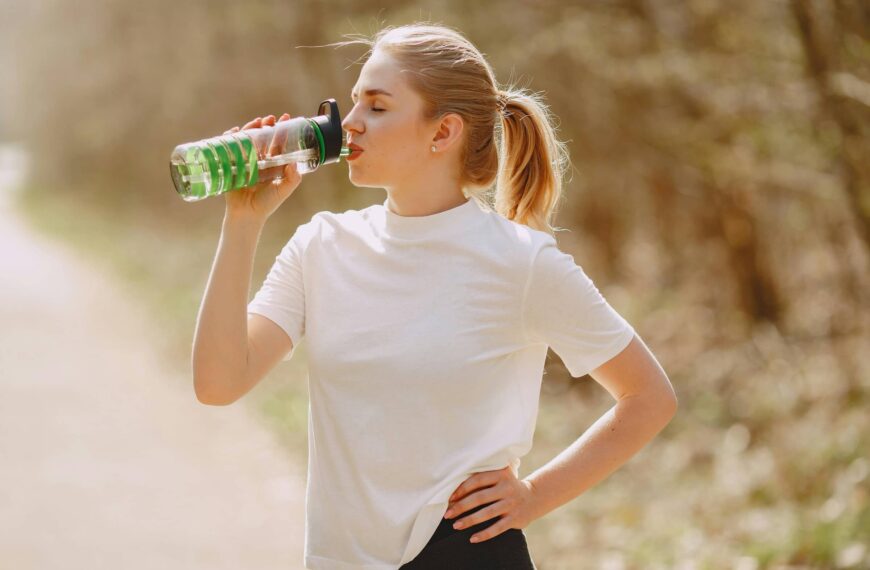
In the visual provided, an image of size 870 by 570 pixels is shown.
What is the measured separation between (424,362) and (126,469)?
4.86m

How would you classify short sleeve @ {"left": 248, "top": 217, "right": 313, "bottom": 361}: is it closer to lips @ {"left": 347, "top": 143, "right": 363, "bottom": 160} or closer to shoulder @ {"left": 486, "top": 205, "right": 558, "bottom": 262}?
lips @ {"left": 347, "top": 143, "right": 363, "bottom": 160}

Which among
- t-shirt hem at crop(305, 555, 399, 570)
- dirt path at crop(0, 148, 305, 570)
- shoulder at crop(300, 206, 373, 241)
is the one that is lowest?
dirt path at crop(0, 148, 305, 570)

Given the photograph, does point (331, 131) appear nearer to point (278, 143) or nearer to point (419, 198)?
point (278, 143)

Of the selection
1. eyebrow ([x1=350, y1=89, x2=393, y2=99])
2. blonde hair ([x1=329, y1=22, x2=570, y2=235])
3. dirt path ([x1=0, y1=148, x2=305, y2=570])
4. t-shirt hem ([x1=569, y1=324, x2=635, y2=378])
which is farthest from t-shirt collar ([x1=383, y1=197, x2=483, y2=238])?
dirt path ([x1=0, y1=148, x2=305, y2=570])

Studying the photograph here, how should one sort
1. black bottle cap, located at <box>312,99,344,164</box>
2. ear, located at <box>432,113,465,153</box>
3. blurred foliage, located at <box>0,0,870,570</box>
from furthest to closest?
blurred foliage, located at <box>0,0,870,570</box> → ear, located at <box>432,113,465,153</box> → black bottle cap, located at <box>312,99,344,164</box>

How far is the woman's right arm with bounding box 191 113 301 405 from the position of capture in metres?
2.08

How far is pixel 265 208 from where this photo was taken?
2.14 m

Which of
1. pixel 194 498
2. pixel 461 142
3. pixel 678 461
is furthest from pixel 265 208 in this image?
pixel 678 461

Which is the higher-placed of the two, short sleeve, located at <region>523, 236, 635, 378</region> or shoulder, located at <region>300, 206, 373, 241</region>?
shoulder, located at <region>300, 206, 373, 241</region>

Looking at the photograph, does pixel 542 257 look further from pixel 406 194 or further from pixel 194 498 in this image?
pixel 194 498

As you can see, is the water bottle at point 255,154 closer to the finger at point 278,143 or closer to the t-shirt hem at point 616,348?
the finger at point 278,143

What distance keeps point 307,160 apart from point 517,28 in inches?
240

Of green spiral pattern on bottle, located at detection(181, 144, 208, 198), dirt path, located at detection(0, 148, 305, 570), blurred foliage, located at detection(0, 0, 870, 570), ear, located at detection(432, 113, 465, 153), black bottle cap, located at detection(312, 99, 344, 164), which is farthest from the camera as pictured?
blurred foliage, located at detection(0, 0, 870, 570)

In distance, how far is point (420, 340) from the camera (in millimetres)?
2012
